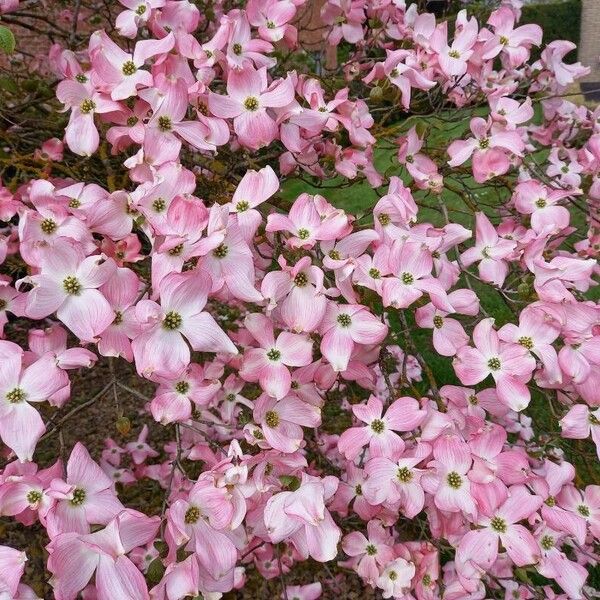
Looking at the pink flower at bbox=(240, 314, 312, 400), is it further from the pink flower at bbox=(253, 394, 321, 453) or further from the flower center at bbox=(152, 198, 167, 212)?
the flower center at bbox=(152, 198, 167, 212)

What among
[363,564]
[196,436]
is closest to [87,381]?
[196,436]

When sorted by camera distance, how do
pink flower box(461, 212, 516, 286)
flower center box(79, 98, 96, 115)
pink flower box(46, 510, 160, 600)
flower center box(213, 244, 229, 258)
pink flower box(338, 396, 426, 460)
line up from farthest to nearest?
1. pink flower box(461, 212, 516, 286)
2. flower center box(79, 98, 96, 115)
3. pink flower box(338, 396, 426, 460)
4. flower center box(213, 244, 229, 258)
5. pink flower box(46, 510, 160, 600)

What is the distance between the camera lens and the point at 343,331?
95 centimetres

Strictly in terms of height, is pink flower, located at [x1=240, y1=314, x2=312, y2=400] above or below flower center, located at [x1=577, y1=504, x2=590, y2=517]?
above

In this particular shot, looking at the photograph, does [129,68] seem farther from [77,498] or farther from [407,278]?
[77,498]

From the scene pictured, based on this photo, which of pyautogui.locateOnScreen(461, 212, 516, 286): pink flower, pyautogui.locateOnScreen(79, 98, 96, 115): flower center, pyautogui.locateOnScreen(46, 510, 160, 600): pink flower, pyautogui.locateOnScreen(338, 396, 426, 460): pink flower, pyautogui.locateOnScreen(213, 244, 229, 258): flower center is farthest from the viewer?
pyautogui.locateOnScreen(461, 212, 516, 286): pink flower

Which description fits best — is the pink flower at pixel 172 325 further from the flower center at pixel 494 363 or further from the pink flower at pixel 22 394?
the flower center at pixel 494 363

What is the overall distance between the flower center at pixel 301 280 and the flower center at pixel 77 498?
415 mm

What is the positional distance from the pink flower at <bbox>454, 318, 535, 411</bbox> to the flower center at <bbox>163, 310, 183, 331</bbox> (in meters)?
0.48

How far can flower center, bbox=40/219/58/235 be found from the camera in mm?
919

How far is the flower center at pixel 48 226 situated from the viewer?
92 cm

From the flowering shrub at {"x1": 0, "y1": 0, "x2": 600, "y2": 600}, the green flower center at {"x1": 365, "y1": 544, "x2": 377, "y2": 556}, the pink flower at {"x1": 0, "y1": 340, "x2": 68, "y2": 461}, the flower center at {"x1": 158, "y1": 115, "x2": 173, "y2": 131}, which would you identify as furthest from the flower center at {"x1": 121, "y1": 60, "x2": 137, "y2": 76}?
the green flower center at {"x1": 365, "y1": 544, "x2": 377, "y2": 556}

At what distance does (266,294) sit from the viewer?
91 cm

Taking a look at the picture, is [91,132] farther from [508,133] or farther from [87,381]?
[87,381]
